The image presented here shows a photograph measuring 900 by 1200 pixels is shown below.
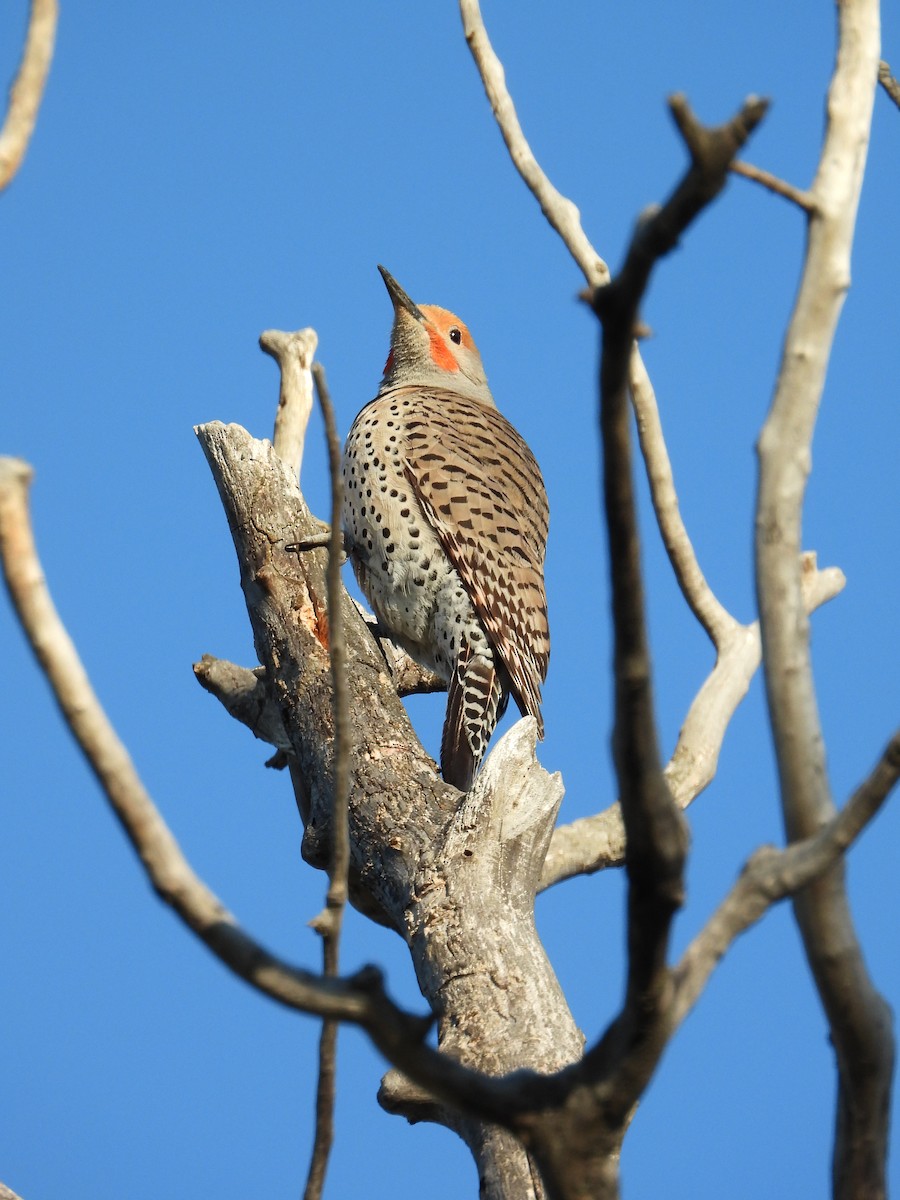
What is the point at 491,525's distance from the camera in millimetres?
6633

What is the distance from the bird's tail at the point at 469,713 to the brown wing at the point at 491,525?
0.34ft

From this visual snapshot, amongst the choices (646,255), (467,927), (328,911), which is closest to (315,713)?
(467,927)

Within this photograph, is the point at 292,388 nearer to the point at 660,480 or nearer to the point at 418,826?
the point at 660,480

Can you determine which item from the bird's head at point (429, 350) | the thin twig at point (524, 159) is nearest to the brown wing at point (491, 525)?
the bird's head at point (429, 350)

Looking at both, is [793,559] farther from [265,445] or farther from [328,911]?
[265,445]

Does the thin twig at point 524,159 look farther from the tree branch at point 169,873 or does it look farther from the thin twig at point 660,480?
the tree branch at point 169,873

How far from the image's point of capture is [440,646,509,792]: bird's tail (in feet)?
19.2

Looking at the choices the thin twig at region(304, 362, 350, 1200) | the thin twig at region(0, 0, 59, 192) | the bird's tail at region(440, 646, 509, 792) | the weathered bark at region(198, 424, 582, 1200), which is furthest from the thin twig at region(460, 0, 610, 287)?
the thin twig at region(304, 362, 350, 1200)

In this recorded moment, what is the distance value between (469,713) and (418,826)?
160 cm

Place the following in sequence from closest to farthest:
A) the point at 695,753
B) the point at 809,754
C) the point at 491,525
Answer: the point at 809,754
the point at 695,753
the point at 491,525

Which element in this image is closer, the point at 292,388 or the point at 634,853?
the point at 634,853

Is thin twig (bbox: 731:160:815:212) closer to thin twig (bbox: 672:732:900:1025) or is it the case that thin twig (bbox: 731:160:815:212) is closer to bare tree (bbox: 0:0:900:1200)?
bare tree (bbox: 0:0:900:1200)

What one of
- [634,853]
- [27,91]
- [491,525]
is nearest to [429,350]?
[491,525]

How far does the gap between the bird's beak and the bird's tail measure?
2.82 metres
